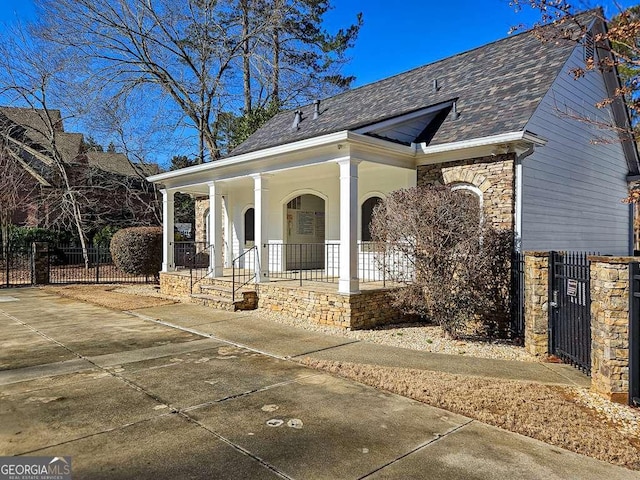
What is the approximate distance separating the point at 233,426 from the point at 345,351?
2970mm

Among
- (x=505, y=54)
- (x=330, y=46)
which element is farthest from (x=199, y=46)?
(x=505, y=54)

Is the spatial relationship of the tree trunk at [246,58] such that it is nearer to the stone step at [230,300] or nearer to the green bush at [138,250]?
Result: the green bush at [138,250]

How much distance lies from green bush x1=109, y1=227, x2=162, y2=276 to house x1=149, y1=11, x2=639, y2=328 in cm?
196

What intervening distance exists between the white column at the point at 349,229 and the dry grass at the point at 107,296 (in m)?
5.52

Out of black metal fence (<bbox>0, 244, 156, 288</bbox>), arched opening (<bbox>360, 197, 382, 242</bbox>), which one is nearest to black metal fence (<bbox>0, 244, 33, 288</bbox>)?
black metal fence (<bbox>0, 244, 156, 288</bbox>)

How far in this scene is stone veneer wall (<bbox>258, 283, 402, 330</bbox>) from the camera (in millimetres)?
8047

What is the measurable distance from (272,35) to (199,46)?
4.42 metres

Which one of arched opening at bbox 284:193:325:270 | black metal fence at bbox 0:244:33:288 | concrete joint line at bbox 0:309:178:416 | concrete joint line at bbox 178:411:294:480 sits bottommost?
concrete joint line at bbox 178:411:294:480

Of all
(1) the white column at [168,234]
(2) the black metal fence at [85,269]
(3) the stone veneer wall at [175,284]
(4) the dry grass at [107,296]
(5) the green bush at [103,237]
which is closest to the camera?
(4) the dry grass at [107,296]

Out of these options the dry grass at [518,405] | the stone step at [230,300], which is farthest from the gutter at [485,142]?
the stone step at [230,300]

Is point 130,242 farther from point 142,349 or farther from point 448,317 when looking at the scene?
point 448,317

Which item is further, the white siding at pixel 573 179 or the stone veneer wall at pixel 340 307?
the white siding at pixel 573 179

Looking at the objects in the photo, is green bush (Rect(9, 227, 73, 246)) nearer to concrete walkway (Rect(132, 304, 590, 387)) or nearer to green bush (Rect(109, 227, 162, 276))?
green bush (Rect(109, 227, 162, 276))

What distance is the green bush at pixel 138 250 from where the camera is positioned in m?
15.3
